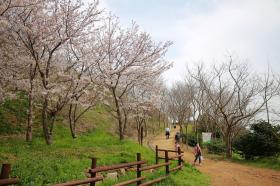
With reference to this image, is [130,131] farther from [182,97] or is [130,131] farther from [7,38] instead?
[7,38]

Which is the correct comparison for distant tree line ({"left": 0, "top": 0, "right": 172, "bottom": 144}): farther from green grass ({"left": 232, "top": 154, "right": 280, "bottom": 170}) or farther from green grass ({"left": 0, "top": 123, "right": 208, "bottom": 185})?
green grass ({"left": 232, "top": 154, "right": 280, "bottom": 170})

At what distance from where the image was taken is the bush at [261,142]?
24.0 m

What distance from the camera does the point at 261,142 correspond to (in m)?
24.4

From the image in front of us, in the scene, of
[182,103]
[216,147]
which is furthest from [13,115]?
[182,103]

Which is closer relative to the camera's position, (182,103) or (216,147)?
(216,147)

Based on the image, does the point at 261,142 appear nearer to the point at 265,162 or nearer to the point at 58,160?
the point at 265,162

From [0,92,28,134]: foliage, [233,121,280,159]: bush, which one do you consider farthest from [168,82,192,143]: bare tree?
[0,92,28,134]: foliage

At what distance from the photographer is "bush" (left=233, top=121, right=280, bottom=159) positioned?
24.0 meters

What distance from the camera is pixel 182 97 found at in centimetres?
4778

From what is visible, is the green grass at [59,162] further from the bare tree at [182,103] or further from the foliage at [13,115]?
the bare tree at [182,103]

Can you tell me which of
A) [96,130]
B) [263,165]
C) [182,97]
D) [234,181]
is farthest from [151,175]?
[182,97]

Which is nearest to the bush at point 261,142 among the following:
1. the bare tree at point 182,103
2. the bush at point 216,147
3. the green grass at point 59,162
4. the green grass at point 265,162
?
the green grass at point 265,162

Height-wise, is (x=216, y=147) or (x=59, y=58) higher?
(x=59, y=58)

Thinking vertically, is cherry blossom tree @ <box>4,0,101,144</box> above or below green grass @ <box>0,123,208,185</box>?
above
